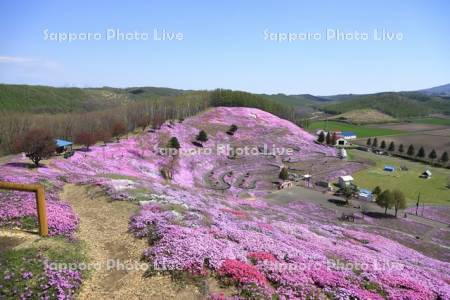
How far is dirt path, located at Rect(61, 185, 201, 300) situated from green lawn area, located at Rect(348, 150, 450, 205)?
64.4 metres

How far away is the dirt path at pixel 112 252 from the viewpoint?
15516 mm

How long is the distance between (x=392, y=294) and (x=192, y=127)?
92.6 metres

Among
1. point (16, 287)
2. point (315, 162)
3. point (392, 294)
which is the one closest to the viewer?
point (16, 287)

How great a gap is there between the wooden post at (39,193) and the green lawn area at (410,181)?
230ft

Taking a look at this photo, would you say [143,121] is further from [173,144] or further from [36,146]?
[36,146]

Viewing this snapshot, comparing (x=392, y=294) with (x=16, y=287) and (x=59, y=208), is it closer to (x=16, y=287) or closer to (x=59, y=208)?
(x=16, y=287)

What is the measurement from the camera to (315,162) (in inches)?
3903

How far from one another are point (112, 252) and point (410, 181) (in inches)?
3446

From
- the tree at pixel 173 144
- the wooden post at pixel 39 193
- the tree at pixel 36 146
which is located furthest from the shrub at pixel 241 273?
the tree at pixel 173 144

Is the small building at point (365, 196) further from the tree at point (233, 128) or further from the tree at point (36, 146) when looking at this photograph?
the tree at point (36, 146)

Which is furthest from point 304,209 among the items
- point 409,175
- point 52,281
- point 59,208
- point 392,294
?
point 409,175

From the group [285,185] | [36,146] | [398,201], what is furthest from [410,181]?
[36,146]

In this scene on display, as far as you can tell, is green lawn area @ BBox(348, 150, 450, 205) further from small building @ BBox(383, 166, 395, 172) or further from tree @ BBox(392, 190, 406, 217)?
tree @ BBox(392, 190, 406, 217)

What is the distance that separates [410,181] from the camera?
284 ft
